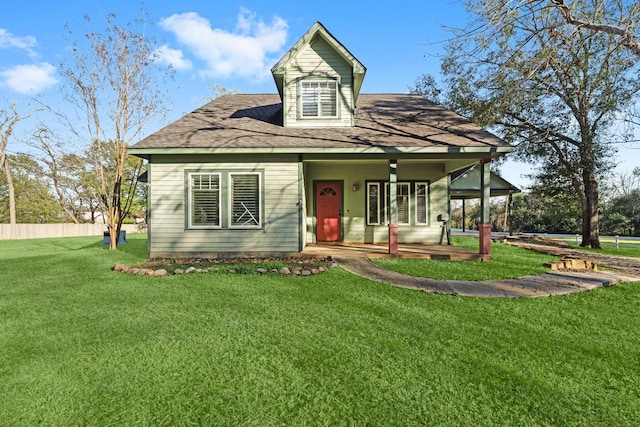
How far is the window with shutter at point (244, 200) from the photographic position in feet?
29.3

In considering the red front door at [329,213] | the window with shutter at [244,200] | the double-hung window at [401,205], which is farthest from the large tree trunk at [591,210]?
the window with shutter at [244,200]

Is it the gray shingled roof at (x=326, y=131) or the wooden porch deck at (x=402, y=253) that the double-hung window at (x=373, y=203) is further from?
the gray shingled roof at (x=326, y=131)

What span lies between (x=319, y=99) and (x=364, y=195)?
11.7 ft

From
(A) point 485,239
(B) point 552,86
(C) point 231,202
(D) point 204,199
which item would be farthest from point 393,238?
(B) point 552,86

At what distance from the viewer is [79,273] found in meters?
6.82

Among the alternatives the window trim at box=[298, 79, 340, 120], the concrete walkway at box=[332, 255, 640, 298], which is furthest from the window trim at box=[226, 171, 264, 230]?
the concrete walkway at box=[332, 255, 640, 298]

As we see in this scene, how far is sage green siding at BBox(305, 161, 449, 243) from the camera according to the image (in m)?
10.9

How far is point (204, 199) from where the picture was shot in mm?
8945

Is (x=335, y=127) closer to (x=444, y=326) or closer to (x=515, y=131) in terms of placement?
(x=444, y=326)

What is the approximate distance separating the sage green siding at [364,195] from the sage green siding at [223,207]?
79.2 inches


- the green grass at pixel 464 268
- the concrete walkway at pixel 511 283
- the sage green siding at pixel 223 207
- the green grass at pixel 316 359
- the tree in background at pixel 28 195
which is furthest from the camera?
the tree in background at pixel 28 195

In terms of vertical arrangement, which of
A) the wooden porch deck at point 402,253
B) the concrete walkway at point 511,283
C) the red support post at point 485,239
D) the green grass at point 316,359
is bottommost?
the green grass at point 316,359

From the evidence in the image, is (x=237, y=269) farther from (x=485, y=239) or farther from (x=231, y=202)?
(x=485, y=239)

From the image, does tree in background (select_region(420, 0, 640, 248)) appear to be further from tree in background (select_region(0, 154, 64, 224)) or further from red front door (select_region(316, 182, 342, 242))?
tree in background (select_region(0, 154, 64, 224))
